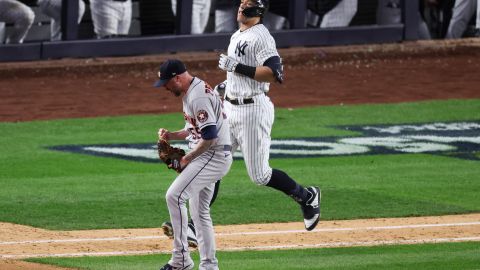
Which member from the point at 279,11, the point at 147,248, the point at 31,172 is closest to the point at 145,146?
the point at 31,172

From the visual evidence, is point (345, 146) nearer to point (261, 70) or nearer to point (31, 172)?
point (31, 172)

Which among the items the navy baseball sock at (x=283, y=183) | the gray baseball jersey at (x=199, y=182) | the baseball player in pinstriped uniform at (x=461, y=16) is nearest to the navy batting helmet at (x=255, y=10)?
the navy baseball sock at (x=283, y=183)

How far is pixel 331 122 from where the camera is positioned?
708 inches

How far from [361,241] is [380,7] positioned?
13.0 meters

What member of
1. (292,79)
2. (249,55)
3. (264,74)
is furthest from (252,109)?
(292,79)

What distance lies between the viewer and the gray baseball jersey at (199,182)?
Answer: 29.2 feet

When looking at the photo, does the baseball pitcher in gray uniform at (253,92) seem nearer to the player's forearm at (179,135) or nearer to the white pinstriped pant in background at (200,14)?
the player's forearm at (179,135)

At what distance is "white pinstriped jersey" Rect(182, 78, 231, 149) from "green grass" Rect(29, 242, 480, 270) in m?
1.02

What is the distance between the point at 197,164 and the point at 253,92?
4.93 ft

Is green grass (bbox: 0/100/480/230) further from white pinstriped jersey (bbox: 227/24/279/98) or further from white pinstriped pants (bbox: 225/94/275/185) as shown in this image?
white pinstriped jersey (bbox: 227/24/279/98)

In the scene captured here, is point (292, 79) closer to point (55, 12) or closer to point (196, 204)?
point (55, 12)

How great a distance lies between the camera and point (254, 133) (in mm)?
10281

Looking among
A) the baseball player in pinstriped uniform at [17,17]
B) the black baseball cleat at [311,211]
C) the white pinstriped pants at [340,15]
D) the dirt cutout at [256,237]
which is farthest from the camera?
the white pinstriped pants at [340,15]

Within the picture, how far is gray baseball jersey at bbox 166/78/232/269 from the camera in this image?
351 inches
